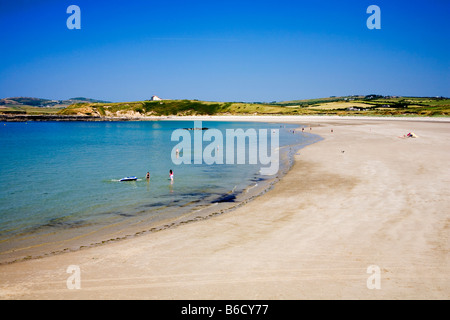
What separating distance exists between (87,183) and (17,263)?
16433 millimetres

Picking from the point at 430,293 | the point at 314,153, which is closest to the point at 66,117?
the point at 314,153

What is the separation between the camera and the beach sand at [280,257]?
8.98m

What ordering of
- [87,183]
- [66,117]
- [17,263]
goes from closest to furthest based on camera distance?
[17,263]
[87,183]
[66,117]

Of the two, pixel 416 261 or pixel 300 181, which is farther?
pixel 300 181

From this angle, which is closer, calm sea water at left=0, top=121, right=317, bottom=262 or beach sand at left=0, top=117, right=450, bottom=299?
beach sand at left=0, top=117, right=450, bottom=299

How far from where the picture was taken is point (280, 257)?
36.7 feet

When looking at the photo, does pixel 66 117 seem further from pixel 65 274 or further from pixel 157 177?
pixel 65 274

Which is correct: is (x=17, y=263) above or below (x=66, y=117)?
below

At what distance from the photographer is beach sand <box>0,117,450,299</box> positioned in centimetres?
898

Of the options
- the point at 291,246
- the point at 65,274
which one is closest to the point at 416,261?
the point at 291,246

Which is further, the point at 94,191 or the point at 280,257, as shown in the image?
the point at 94,191

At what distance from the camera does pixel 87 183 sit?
90.0ft

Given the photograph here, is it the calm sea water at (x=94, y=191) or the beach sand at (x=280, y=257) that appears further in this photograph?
the calm sea water at (x=94, y=191)

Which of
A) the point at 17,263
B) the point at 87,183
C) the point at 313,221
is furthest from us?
the point at 87,183
